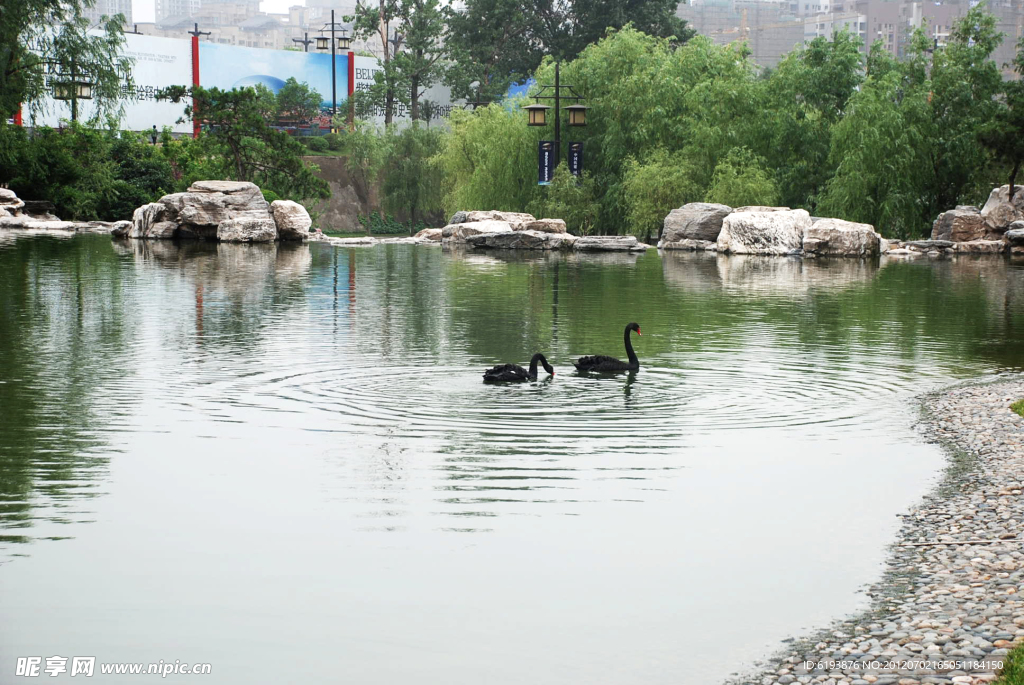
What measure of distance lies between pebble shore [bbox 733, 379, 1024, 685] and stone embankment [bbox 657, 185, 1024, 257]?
30297 millimetres

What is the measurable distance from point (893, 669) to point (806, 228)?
36.3 meters

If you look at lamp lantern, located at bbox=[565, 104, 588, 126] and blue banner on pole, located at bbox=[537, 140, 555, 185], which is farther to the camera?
blue banner on pole, located at bbox=[537, 140, 555, 185]

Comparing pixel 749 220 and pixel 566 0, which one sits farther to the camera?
pixel 566 0

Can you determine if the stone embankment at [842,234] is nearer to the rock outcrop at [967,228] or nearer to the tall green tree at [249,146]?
the rock outcrop at [967,228]

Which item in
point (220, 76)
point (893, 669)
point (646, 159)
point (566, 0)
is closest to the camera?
point (893, 669)

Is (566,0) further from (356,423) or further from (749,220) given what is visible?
(356,423)

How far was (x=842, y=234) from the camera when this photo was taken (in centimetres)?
3966

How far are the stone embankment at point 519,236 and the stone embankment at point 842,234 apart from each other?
2931mm

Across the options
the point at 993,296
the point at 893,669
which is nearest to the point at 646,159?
the point at 993,296

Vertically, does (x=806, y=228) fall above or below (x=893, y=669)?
above

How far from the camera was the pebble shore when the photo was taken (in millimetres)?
5855

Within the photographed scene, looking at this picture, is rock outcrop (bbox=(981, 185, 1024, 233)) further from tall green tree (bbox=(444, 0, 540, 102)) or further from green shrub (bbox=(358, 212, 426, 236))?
tall green tree (bbox=(444, 0, 540, 102))

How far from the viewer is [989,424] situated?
38.7 feet

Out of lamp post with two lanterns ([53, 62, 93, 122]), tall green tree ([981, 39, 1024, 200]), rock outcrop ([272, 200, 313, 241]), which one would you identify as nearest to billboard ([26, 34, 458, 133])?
lamp post with two lanterns ([53, 62, 93, 122])
